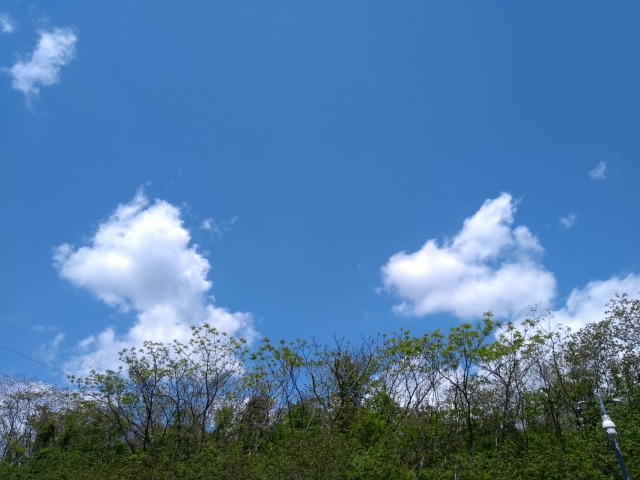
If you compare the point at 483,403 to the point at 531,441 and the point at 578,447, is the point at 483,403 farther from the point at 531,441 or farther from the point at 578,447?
the point at 578,447

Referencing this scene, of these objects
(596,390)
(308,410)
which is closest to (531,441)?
(596,390)

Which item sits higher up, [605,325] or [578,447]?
[605,325]

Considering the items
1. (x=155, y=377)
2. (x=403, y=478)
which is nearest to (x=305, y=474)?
(x=403, y=478)

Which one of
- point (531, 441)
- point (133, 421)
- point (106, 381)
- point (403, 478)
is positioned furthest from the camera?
A: point (133, 421)

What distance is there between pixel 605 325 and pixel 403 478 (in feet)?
39.4

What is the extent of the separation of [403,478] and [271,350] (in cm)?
1050

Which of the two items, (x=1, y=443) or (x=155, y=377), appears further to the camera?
(x=1, y=443)

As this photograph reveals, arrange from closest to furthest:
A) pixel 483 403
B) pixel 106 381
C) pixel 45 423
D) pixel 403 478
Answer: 1. pixel 403 478
2. pixel 483 403
3. pixel 106 381
4. pixel 45 423

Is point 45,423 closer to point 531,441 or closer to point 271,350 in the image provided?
point 271,350

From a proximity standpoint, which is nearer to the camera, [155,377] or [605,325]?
[605,325]

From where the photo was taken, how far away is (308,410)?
22.5 m

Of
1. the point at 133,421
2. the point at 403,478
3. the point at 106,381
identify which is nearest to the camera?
the point at 403,478

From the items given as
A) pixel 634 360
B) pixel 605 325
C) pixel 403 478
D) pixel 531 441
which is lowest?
pixel 403 478

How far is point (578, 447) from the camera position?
13.5 metres
